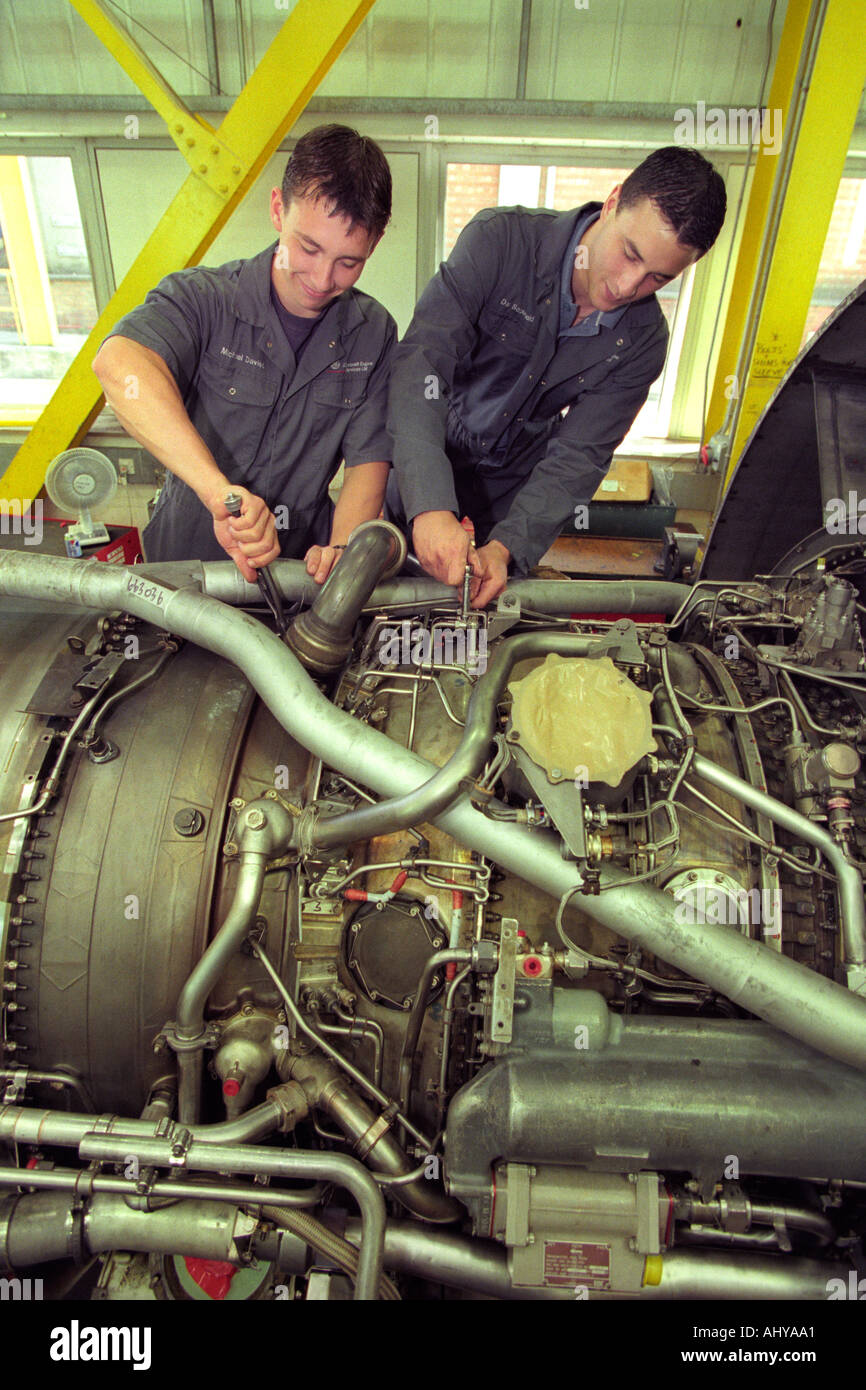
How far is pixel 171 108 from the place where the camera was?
15.6 ft

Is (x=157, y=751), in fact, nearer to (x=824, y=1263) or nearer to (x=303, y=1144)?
(x=303, y=1144)

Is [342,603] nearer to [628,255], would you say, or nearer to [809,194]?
[628,255]

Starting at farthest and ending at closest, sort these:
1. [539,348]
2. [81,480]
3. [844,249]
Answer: [844,249] → [81,480] → [539,348]

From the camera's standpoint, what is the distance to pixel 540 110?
5945 mm

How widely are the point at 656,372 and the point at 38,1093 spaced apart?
2584 millimetres

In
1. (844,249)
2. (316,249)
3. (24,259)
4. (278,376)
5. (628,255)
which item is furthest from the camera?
(24,259)

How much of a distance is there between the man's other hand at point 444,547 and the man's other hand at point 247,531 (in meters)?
0.36

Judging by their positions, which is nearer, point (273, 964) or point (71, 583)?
point (273, 964)

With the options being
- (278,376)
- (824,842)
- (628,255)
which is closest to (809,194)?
(628,255)

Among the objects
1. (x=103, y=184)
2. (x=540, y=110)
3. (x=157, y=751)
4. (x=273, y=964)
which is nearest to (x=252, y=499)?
(x=157, y=751)

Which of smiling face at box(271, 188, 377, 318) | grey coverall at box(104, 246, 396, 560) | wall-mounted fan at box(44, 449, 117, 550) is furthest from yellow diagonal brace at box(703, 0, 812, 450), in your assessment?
wall-mounted fan at box(44, 449, 117, 550)

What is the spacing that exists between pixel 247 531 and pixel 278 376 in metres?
0.79

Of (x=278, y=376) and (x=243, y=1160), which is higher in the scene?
(x=278, y=376)

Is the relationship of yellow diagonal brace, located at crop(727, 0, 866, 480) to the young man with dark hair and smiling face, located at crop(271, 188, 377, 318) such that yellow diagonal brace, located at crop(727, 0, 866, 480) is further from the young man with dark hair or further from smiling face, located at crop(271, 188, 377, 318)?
smiling face, located at crop(271, 188, 377, 318)
